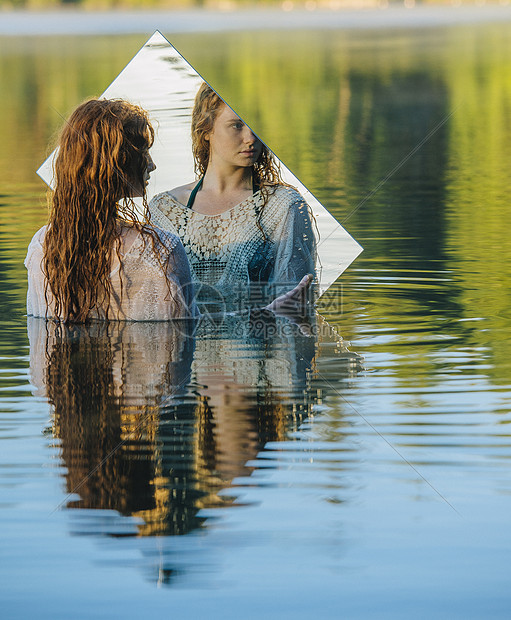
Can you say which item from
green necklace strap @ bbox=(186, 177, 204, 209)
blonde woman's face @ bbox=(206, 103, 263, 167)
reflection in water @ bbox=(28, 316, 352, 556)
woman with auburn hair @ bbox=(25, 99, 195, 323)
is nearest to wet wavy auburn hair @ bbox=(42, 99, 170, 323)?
woman with auburn hair @ bbox=(25, 99, 195, 323)

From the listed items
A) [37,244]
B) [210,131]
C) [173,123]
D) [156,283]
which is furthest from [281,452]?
[173,123]

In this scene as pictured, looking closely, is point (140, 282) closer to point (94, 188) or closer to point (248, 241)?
point (94, 188)

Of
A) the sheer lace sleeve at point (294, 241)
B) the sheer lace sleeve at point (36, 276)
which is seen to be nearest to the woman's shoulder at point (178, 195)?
the sheer lace sleeve at point (294, 241)

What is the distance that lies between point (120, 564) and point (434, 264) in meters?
5.16

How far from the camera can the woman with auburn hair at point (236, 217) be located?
7477 millimetres

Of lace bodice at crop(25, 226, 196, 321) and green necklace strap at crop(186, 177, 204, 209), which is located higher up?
green necklace strap at crop(186, 177, 204, 209)

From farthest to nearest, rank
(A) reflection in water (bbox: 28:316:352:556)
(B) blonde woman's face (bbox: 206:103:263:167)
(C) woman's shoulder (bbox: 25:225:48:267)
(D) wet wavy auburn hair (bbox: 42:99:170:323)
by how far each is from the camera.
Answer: (B) blonde woman's face (bbox: 206:103:263:167), (C) woman's shoulder (bbox: 25:225:48:267), (D) wet wavy auburn hair (bbox: 42:99:170:323), (A) reflection in water (bbox: 28:316:352:556)

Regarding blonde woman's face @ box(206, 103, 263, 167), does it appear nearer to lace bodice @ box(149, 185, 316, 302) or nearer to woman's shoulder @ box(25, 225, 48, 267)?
lace bodice @ box(149, 185, 316, 302)

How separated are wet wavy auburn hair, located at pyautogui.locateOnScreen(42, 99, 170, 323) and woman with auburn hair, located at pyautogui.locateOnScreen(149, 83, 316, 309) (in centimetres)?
101

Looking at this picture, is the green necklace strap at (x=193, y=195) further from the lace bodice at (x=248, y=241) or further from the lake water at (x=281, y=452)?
the lake water at (x=281, y=452)

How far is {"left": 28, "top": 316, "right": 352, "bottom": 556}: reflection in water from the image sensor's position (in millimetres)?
4426

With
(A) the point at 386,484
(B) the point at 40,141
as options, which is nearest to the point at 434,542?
(A) the point at 386,484

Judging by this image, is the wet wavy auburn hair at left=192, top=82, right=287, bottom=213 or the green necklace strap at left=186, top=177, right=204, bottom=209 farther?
the green necklace strap at left=186, top=177, right=204, bottom=209

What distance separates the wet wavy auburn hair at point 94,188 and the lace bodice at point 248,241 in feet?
3.38
